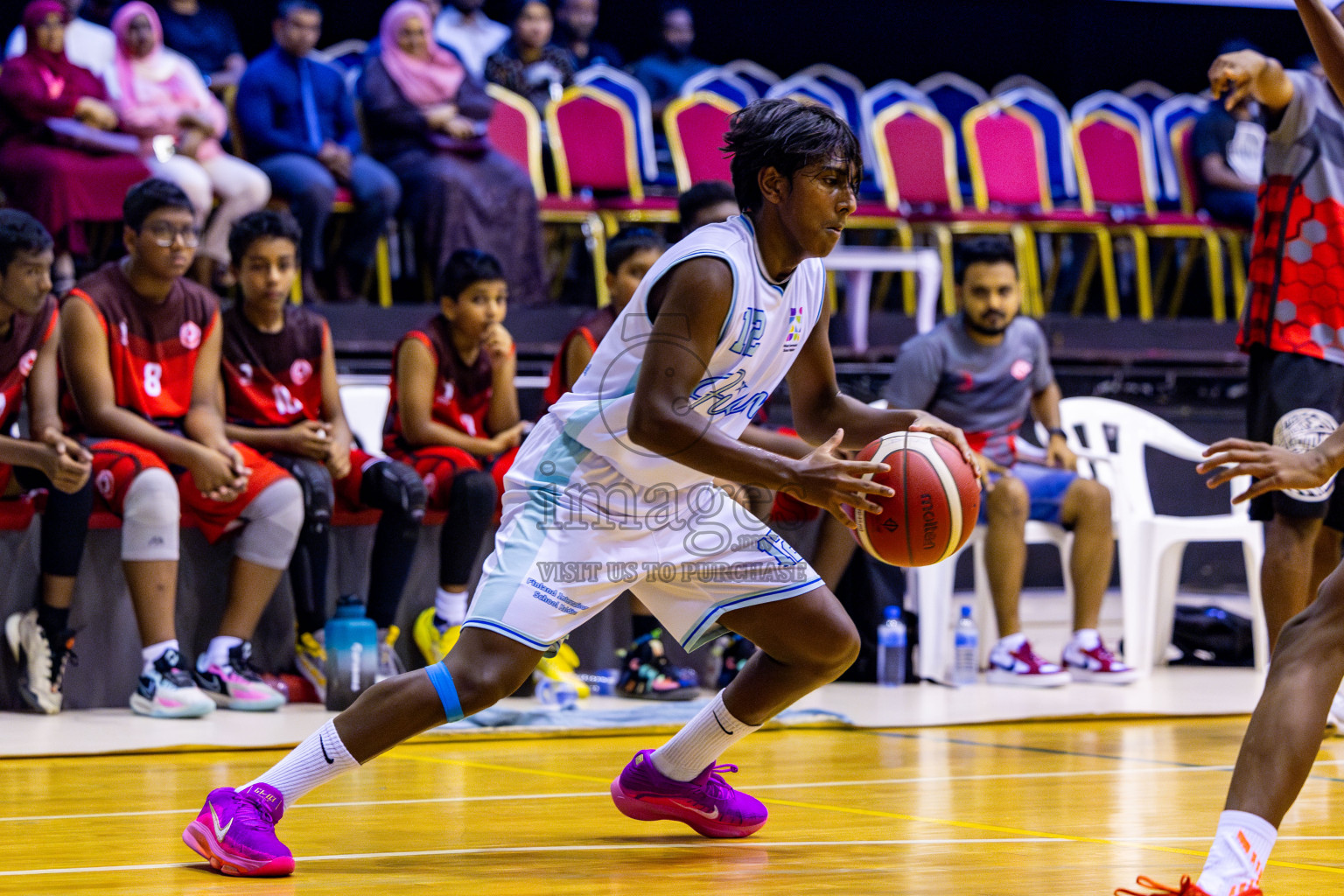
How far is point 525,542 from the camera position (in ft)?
9.91

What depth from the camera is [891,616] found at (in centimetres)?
603

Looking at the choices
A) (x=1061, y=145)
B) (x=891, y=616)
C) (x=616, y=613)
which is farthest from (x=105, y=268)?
(x=1061, y=145)

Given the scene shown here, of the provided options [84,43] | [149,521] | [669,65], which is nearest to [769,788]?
[149,521]

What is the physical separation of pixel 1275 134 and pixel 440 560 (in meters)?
2.95

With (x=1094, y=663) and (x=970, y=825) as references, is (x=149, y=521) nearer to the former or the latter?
(x=970, y=825)

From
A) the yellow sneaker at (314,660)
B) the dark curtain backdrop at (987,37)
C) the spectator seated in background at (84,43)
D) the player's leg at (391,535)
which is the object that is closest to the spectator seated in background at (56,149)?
the spectator seated in background at (84,43)

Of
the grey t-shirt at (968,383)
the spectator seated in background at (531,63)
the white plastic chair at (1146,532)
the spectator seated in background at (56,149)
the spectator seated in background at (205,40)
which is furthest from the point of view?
the spectator seated in background at (531,63)

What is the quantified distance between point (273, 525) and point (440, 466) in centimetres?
64

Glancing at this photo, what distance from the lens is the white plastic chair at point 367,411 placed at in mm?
6543

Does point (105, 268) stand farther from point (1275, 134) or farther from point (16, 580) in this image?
point (1275, 134)

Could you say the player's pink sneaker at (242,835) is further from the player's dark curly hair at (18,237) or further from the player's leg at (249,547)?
the player's dark curly hair at (18,237)

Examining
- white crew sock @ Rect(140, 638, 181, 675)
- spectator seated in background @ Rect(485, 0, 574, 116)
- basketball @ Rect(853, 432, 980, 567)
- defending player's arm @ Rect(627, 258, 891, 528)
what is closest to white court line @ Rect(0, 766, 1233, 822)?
basketball @ Rect(853, 432, 980, 567)

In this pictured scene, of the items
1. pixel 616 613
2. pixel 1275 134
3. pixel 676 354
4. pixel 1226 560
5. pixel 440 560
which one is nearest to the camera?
pixel 676 354

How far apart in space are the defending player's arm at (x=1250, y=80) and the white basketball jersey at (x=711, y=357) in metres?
1.48
